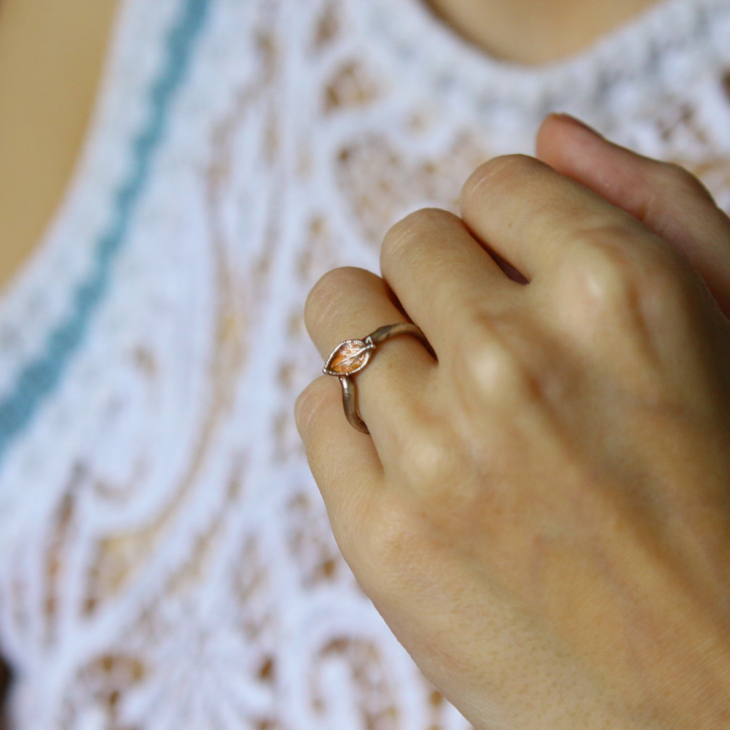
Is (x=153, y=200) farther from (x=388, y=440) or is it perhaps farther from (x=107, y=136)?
(x=388, y=440)

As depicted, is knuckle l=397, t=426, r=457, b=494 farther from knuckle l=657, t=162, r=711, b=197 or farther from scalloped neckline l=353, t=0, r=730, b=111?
scalloped neckline l=353, t=0, r=730, b=111

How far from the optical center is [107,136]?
79 centimetres

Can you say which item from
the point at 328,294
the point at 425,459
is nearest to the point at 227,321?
the point at 328,294

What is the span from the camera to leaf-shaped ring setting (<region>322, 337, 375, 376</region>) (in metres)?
0.35

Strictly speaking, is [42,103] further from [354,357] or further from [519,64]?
[354,357]

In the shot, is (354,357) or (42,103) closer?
(354,357)

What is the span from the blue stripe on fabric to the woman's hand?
56cm

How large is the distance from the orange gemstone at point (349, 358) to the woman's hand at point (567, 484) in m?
0.02

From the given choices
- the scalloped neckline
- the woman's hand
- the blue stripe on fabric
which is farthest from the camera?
the blue stripe on fabric

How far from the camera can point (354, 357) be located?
355mm

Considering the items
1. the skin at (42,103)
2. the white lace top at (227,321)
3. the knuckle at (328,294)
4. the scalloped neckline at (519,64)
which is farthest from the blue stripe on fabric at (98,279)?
the knuckle at (328,294)

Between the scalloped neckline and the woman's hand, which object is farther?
the scalloped neckline

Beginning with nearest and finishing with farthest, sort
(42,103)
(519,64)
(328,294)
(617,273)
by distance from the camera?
(617,273)
(328,294)
(519,64)
(42,103)

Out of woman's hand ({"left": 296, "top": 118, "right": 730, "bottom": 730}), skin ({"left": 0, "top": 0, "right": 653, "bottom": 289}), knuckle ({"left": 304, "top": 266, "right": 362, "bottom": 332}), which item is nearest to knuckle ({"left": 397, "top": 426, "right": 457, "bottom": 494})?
woman's hand ({"left": 296, "top": 118, "right": 730, "bottom": 730})
